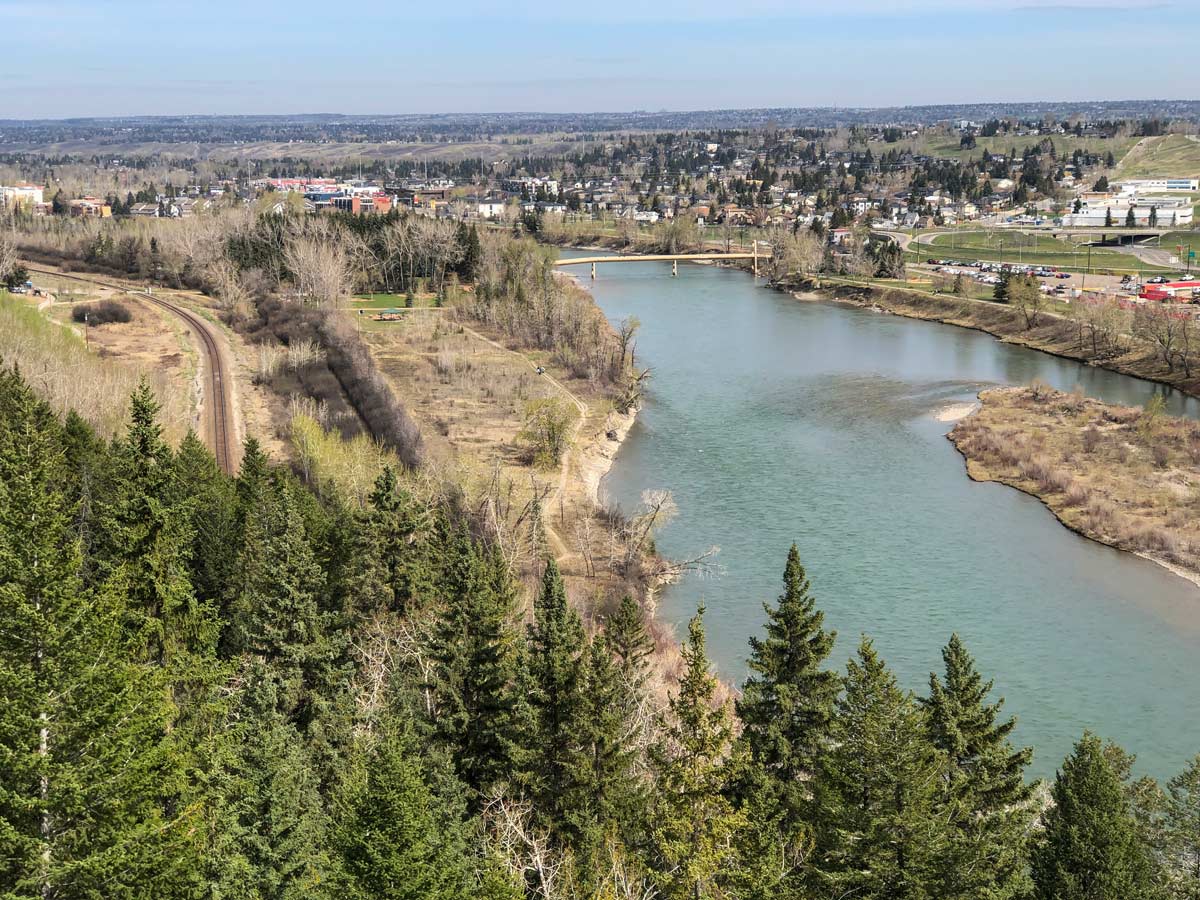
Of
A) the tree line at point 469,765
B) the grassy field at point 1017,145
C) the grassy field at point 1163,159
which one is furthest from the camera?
the grassy field at point 1017,145

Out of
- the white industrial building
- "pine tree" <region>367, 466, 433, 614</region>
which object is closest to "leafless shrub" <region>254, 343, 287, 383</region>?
"pine tree" <region>367, 466, 433, 614</region>

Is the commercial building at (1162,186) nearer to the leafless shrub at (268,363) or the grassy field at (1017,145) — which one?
the grassy field at (1017,145)

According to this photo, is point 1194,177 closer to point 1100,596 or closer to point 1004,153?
point 1004,153

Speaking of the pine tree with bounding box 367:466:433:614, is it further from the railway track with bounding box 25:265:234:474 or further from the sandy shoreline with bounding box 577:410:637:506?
the railway track with bounding box 25:265:234:474

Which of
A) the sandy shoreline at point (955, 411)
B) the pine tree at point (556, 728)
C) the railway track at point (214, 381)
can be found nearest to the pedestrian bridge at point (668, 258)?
the railway track at point (214, 381)

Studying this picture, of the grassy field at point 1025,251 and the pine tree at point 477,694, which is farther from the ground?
the pine tree at point 477,694

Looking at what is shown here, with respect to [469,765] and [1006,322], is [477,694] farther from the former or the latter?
[1006,322]

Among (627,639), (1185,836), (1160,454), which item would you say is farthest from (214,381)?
(1185,836)
